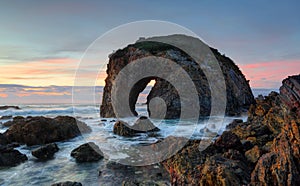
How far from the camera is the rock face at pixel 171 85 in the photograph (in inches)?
1206

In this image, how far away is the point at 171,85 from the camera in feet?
103

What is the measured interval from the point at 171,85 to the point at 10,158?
73.8 feet

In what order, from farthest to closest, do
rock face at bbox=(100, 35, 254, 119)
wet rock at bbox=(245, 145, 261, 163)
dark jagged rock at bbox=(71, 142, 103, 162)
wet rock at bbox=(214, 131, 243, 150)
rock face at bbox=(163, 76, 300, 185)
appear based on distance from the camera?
rock face at bbox=(100, 35, 254, 119) < dark jagged rock at bbox=(71, 142, 103, 162) < wet rock at bbox=(214, 131, 243, 150) < wet rock at bbox=(245, 145, 261, 163) < rock face at bbox=(163, 76, 300, 185)

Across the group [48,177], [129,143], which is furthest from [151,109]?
[48,177]

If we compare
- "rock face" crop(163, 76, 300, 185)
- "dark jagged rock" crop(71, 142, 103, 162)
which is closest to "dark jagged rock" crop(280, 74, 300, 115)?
"rock face" crop(163, 76, 300, 185)

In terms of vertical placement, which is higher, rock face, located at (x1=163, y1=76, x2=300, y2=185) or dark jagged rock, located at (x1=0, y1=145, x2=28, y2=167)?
rock face, located at (x1=163, y1=76, x2=300, y2=185)

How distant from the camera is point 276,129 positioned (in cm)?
954

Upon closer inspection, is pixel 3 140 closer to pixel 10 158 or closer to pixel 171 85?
pixel 10 158

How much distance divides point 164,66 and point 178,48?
17.4ft

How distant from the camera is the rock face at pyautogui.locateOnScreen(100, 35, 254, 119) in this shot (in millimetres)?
30641

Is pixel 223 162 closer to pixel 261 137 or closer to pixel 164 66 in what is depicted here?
pixel 261 137

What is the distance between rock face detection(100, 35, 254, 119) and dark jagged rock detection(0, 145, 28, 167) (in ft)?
64.1

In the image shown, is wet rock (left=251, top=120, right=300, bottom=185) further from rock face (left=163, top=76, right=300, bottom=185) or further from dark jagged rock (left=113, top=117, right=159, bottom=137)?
dark jagged rock (left=113, top=117, right=159, bottom=137)

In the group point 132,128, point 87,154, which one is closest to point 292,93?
point 87,154
